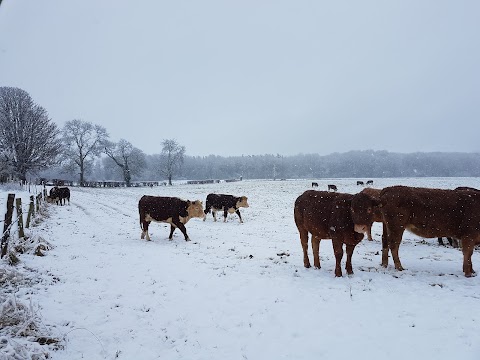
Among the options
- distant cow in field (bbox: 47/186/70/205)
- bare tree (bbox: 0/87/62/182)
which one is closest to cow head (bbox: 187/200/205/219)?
distant cow in field (bbox: 47/186/70/205)

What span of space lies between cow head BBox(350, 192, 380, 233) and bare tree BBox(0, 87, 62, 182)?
39.1 m

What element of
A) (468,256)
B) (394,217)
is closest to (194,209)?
(394,217)

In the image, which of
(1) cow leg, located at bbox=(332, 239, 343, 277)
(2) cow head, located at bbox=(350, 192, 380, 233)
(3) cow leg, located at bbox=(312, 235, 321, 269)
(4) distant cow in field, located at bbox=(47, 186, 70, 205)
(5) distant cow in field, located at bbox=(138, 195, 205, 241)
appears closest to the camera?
(2) cow head, located at bbox=(350, 192, 380, 233)

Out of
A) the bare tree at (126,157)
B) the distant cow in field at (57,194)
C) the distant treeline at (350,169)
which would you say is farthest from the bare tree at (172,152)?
the distant treeline at (350,169)

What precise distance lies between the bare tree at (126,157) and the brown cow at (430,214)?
222 ft

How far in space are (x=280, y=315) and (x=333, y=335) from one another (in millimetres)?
1100

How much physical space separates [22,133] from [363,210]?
40604 mm


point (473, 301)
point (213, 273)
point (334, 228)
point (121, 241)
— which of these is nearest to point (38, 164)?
point (121, 241)

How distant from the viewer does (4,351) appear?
4.03 m

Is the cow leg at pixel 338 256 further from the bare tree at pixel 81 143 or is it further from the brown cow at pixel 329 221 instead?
the bare tree at pixel 81 143

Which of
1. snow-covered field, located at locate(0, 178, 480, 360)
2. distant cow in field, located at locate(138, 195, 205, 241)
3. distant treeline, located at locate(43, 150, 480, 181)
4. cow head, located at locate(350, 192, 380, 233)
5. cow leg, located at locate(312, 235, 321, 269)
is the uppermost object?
distant treeline, located at locate(43, 150, 480, 181)

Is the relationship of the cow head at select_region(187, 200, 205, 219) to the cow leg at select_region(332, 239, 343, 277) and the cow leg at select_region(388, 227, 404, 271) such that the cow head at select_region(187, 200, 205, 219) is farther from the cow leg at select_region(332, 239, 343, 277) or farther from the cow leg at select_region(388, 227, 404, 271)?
the cow leg at select_region(388, 227, 404, 271)

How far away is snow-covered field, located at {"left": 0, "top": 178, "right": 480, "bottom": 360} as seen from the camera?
15.8 ft

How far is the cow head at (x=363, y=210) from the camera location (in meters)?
7.50
